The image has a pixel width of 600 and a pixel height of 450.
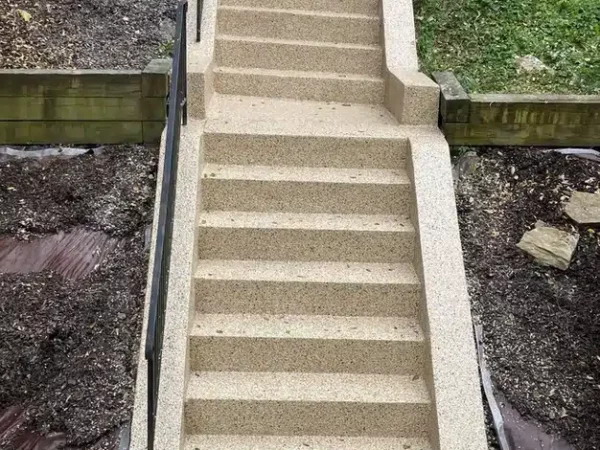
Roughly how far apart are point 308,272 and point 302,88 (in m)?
1.96

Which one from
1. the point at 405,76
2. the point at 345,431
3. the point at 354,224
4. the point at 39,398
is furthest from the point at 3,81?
the point at 345,431

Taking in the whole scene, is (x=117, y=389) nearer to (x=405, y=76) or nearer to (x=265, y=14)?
(x=405, y=76)

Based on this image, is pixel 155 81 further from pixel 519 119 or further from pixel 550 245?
pixel 550 245

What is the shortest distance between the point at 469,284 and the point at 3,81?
3.25 m

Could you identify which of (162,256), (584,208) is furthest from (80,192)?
(584,208)

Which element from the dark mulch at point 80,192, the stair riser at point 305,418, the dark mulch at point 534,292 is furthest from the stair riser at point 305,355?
the dark mulch at point 80,192

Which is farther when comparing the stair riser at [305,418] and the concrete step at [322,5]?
the concrete step at [322,5]

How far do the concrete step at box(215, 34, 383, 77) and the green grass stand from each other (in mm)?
471

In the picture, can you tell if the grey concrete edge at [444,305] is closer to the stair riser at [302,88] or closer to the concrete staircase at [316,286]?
the concrete staircase at [316,286]

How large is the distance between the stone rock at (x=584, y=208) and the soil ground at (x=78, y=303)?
107 inches

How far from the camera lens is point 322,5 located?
573 centimetres

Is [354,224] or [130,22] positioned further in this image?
[130,22]

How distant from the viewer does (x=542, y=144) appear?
14.6 ft

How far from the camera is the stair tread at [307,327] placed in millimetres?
3488
